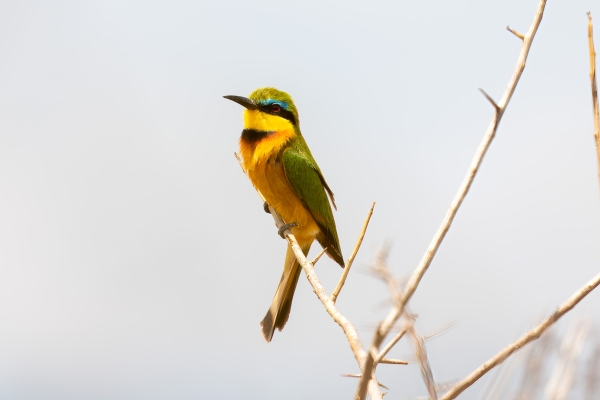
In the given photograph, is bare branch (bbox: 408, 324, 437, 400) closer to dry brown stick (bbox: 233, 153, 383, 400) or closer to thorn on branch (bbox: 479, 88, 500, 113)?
dry brown stick (bbox: 233, 153, 383, 400)

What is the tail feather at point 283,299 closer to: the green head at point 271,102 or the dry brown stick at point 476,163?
the green head at point 271,102

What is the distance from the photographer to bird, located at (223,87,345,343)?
5.04m

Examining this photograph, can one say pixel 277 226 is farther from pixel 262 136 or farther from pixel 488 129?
pixel 488 129

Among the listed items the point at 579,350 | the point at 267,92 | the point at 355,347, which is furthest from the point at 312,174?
the point at 579,350

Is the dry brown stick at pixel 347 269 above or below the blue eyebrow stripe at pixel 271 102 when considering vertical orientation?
below

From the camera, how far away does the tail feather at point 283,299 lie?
4.62 m

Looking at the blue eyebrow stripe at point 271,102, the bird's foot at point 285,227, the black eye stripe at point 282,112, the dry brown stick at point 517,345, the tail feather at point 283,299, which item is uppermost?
the blue eyebrow stripe at point 271,102

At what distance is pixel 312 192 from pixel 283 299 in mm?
831

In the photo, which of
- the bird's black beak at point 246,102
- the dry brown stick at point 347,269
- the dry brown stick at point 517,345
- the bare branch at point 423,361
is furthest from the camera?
the bird's black beak at point 246,102

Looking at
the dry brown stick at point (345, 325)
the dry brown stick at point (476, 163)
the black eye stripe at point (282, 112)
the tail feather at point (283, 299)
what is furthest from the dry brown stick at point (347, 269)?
the black eye stripe at point (282, 112)

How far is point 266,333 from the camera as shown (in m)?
4.56

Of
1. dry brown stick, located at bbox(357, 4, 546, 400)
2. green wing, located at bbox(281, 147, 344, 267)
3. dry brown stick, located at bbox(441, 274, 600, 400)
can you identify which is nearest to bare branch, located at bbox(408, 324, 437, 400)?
dry brown stick, located at bbox(357, 4, 546, 400)

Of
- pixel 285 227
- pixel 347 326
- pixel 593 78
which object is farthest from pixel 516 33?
pixel 285 227

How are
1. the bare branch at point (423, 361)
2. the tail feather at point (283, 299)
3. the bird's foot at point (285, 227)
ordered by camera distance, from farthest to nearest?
1. the bird's foot at point (285, 227)
2. the tail feather at point (283, 299)
3. the bare branch at point (423, 361)
